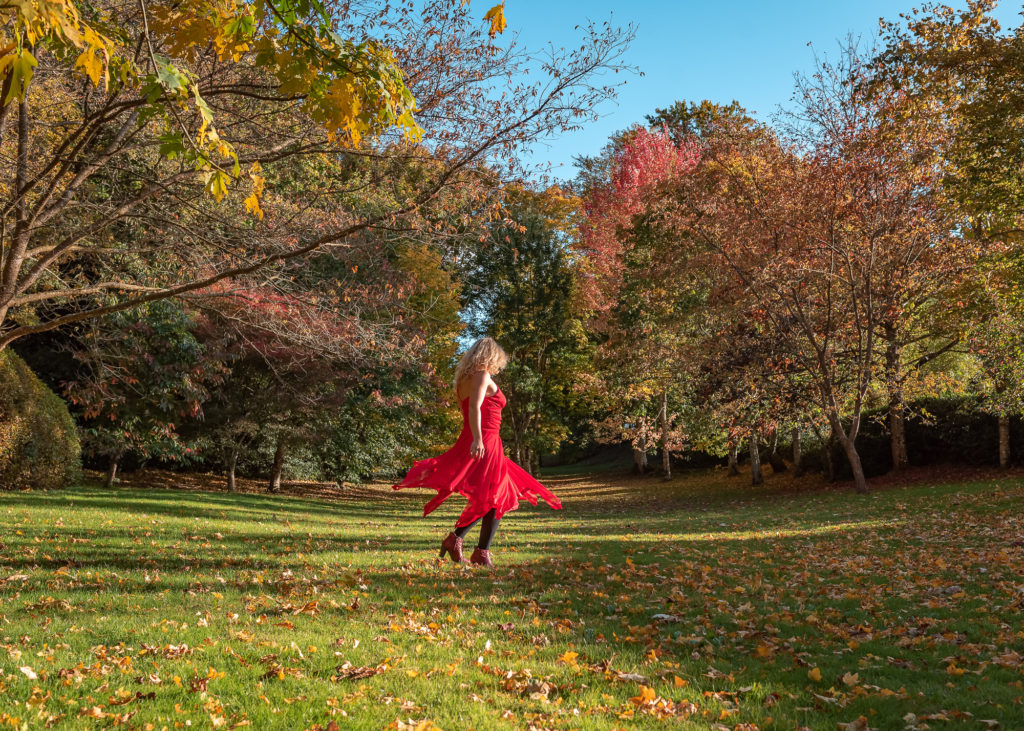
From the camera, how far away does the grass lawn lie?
3.43 metres

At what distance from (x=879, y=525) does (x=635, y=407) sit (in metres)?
16.6

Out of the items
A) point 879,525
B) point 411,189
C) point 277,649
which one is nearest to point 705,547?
point 879,525

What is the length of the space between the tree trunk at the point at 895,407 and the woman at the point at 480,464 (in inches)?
594

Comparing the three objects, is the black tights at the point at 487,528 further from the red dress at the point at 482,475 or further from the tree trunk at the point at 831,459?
the tree trunk at the point at 831,459

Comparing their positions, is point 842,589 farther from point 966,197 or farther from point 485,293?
point 485,293

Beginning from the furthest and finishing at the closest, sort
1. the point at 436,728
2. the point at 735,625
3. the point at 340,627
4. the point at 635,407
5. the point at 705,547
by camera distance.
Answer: the point at 635,407, the point at 705,547, the point at 735,625, the point at 340,627, the point at 436,728

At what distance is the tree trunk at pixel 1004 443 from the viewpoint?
63.8ft

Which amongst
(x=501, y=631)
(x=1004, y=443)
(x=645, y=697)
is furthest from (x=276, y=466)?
(x=1004, y=443)

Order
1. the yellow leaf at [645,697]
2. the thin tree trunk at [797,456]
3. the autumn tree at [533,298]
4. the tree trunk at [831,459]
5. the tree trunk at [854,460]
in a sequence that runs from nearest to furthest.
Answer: the yellow leaf at [645,697] → the tree trunk at [854,460] → the tree trunk at [831,459] → the thin tree trunk at [797,456] → the autumn tree at [533,298]

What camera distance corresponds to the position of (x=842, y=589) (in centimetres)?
692

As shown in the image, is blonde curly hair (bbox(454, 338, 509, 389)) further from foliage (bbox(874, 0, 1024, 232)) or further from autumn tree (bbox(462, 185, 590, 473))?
autumn tree (bbox(462, 185, 590, 473))

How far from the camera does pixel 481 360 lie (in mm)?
6801

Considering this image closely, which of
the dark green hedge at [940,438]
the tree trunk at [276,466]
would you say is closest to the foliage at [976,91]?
the dark green hedge at [940,438]

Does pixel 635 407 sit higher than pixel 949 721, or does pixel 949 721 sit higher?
pixel 635 407
